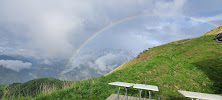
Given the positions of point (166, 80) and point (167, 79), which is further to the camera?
point (167, 79)

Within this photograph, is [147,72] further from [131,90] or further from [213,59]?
[213,59]

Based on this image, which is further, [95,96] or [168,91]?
[168,91]

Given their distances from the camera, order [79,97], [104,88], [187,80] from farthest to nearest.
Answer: [187,80]
[104,88]
[79,97]

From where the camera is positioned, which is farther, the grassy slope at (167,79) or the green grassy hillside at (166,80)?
the grassy slope at (167,79)

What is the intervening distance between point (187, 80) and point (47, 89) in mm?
14809

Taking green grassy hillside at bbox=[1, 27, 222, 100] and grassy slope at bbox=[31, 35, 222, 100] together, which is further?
grassy slope at bbox=[31, 35, 222, 100]

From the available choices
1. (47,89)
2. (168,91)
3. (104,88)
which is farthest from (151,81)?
(47,89)

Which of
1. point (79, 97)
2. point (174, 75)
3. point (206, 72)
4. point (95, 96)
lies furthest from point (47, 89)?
point (206, 72)

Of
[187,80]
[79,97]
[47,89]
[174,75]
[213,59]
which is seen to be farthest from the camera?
[213,59]

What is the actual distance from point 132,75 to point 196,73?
7.89m

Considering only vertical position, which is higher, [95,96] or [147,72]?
[147,72]

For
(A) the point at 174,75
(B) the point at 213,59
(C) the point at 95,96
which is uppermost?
(B) the point at 213,59

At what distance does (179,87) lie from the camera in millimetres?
12453

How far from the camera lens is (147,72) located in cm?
1672
